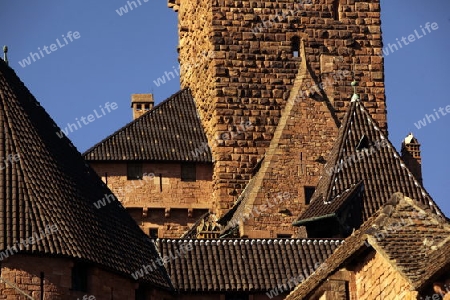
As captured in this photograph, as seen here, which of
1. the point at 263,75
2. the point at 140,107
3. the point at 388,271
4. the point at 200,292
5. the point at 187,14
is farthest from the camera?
the point at 140,107

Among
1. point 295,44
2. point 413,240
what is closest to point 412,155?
point 295,44

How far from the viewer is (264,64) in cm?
5694

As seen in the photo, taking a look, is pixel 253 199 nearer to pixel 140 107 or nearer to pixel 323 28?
pixel 323 28

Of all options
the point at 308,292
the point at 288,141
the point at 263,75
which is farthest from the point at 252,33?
the point at 308,292

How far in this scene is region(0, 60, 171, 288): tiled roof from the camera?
131ft

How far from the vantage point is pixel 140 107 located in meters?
64.9

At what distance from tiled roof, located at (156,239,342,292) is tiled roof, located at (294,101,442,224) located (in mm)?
1892

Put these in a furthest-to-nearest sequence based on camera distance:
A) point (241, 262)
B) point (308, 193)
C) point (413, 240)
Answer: point (308, 193) < point (241, 262) < point (413, 240)

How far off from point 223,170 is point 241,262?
9.47 meters

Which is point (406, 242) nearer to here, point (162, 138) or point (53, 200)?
point (53, 200)

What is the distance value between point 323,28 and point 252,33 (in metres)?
2.16

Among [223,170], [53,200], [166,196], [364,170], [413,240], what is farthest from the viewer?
[166,196]

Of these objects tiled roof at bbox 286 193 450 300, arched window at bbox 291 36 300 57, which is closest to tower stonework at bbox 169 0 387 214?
arched window at bbox 291 36 300 57

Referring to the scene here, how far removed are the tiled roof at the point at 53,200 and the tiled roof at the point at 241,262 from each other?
31.2 inches
